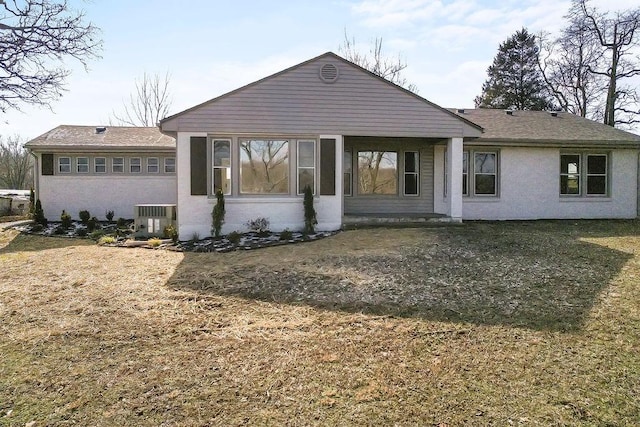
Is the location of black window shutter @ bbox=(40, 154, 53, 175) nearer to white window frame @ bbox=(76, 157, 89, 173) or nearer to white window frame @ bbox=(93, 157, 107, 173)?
white window frame @ bbox=(76, 157, 89, 173)

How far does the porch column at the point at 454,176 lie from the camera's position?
36.9ft

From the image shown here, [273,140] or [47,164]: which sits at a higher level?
[273,140]

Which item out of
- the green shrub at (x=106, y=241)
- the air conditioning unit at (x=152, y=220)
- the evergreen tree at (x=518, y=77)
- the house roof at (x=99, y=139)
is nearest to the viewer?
the green shrub at (x=106, y=241)

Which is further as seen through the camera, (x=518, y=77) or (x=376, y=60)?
(x=518, y=77)

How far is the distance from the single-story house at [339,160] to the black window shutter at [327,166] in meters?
0.03

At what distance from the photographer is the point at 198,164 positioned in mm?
10344

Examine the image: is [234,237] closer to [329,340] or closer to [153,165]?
[329,340]

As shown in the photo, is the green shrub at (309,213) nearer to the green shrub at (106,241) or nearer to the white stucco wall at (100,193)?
the green shrub at (106,241)

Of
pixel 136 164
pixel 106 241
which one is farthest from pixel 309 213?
pixel 136 164

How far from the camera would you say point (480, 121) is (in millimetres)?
14703

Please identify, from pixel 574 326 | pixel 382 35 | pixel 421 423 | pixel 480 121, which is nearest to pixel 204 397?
pixel 421 423

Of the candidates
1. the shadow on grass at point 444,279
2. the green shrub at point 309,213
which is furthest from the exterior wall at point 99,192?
the shadow on grass at point 444,279

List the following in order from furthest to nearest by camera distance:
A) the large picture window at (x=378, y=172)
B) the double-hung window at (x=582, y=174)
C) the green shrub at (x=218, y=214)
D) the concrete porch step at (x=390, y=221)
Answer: the double-hung window at (x=582, y=174) < the large picture window at (x=378, y=172) < the concrete porch step at (x=390, y=221) < the green shrub at (x=218, y=214)

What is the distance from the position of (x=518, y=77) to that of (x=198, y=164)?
28154 millimetres
